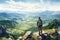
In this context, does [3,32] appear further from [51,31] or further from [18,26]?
[51,31]

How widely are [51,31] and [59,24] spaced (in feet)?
1.47

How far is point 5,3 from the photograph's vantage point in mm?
8977

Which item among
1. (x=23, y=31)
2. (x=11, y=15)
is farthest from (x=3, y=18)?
(x=23, y=31)

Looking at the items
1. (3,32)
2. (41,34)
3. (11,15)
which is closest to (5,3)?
(11,15)

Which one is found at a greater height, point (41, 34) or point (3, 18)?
point (3, 18)

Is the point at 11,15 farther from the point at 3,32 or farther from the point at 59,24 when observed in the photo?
the point at 59,24

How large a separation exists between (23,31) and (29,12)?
2.62 ft

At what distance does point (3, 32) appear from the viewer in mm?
8688

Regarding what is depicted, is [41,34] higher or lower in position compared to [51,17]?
lower

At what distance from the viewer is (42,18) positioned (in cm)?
892

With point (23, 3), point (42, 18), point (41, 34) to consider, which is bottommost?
point (41, 34)

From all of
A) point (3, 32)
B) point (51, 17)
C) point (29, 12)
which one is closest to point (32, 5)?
point (29, 12)

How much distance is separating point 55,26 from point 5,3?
2151 millimetres

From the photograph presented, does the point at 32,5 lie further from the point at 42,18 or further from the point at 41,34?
the point at 41,34
